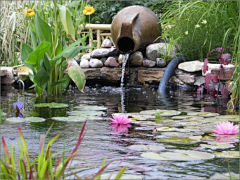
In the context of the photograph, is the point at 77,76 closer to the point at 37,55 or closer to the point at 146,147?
the point at 37,55

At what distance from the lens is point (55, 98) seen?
4.99 metres

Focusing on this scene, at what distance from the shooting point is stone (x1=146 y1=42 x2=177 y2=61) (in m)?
6.62

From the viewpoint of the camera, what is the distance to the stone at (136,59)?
6789 millimetres

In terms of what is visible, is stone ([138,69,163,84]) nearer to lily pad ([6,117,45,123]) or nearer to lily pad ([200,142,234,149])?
lily pad ([6,117,45,123])

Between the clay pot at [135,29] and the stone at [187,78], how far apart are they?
1.04 meters

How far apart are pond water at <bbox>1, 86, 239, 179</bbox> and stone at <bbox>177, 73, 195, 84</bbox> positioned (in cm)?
28

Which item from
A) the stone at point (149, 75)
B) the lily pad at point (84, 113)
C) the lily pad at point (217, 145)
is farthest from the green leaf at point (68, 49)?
the lily pad at point (217, 145)

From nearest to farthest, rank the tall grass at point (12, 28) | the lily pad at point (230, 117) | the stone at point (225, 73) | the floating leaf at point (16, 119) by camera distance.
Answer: the floating leaf at point (16, 119) < the lily pad at point (230, 117) < the stone at point (225, 73) < the tall grass at point (12, 28)

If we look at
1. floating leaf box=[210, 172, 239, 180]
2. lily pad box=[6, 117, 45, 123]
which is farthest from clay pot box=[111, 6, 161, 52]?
floating leaf box=[210, 172, 239, 180]

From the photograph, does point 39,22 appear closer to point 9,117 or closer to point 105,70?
point 9,117

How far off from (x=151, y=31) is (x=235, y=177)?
5.40 meters

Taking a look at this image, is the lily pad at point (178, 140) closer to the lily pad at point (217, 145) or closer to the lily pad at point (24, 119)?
the lily pad at point (217, 145)

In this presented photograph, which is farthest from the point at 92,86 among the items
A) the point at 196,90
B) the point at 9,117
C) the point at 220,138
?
the point at 220,138

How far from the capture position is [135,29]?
691 cm
